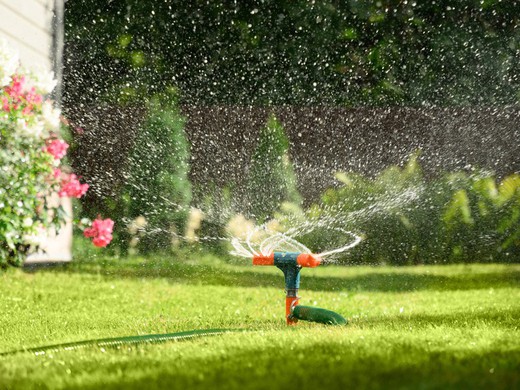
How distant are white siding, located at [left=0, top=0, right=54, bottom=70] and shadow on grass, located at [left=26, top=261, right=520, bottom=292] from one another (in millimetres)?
1644

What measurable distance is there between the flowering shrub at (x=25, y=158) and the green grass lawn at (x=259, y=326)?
40 centimetres

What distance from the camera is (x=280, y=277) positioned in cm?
613

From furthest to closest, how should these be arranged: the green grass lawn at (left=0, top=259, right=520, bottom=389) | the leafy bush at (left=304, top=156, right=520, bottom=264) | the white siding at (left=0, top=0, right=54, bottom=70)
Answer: the leafy bush at (left=304, top=156, right=520, bottom=264)
the white siding at (left=0, top=0, right=54, bottom=70)
the green grass lawn at (left=0, top=259, right=520, bottom=389)

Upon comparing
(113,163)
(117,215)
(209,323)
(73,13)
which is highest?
(73,13)


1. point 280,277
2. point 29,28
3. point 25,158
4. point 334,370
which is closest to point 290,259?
point 334,370

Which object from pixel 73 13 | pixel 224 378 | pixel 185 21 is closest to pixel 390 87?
pixel 185 21

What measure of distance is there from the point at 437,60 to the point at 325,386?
19.3 feet

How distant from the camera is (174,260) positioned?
23.2ft

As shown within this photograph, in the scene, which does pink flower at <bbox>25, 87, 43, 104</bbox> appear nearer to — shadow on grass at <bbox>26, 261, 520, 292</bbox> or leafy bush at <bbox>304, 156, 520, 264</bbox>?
shadow on grass at <bbox>26, 261, 520, 292</bbox>

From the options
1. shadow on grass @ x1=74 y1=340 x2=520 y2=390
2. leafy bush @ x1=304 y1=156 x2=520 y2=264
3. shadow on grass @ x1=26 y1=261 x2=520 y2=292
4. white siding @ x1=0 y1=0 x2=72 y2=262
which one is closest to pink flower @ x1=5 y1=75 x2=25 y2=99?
white siding @ x1=0 y1=0 x2=72 y2=262

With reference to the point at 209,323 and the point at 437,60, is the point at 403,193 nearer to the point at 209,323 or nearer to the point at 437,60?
the point at 437,60

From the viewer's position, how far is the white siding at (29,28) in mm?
5652

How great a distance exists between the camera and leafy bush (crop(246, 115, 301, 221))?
24.6 feet

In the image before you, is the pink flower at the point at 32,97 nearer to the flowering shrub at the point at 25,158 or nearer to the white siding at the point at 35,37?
the flowering shrub at the point at 25,158
